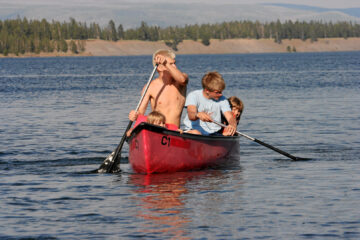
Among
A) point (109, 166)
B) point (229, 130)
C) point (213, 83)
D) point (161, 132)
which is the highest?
point (213, 83)

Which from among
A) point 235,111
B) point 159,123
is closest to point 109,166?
point 159,123

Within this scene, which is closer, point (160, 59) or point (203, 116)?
point (160, 59)

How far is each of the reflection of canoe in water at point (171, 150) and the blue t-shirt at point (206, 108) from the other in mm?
379

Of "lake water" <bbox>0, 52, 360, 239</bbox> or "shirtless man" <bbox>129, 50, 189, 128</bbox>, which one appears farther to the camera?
"shirtless man" <bbox>129, 50, 189, 128</bbox>

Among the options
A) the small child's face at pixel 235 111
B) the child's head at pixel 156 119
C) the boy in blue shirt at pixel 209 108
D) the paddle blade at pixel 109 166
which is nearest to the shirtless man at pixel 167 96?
the boy in blue shirt at pixel 209 108

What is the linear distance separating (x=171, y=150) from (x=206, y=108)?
1202 mm

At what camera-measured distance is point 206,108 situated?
48.5 feet

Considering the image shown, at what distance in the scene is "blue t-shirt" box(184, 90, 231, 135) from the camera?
14.6m

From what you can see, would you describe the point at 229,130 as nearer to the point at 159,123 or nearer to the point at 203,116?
the point at 203,116

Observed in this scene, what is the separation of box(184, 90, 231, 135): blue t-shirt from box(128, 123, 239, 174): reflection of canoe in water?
38 cm

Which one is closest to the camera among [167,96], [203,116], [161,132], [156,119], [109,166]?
[161,132]

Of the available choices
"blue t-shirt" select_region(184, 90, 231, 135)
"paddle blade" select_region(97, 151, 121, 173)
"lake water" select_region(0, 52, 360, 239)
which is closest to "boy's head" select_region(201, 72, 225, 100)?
"blue t-shirt" select_region(184, 90, 231, 135)

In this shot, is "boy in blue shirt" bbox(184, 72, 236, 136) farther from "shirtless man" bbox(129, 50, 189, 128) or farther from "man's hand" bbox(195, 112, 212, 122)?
"shirtless man" bbox(129, 50, 189, 128)

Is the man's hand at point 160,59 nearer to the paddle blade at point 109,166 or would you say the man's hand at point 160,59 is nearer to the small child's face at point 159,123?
the small child's face at point 159,123
